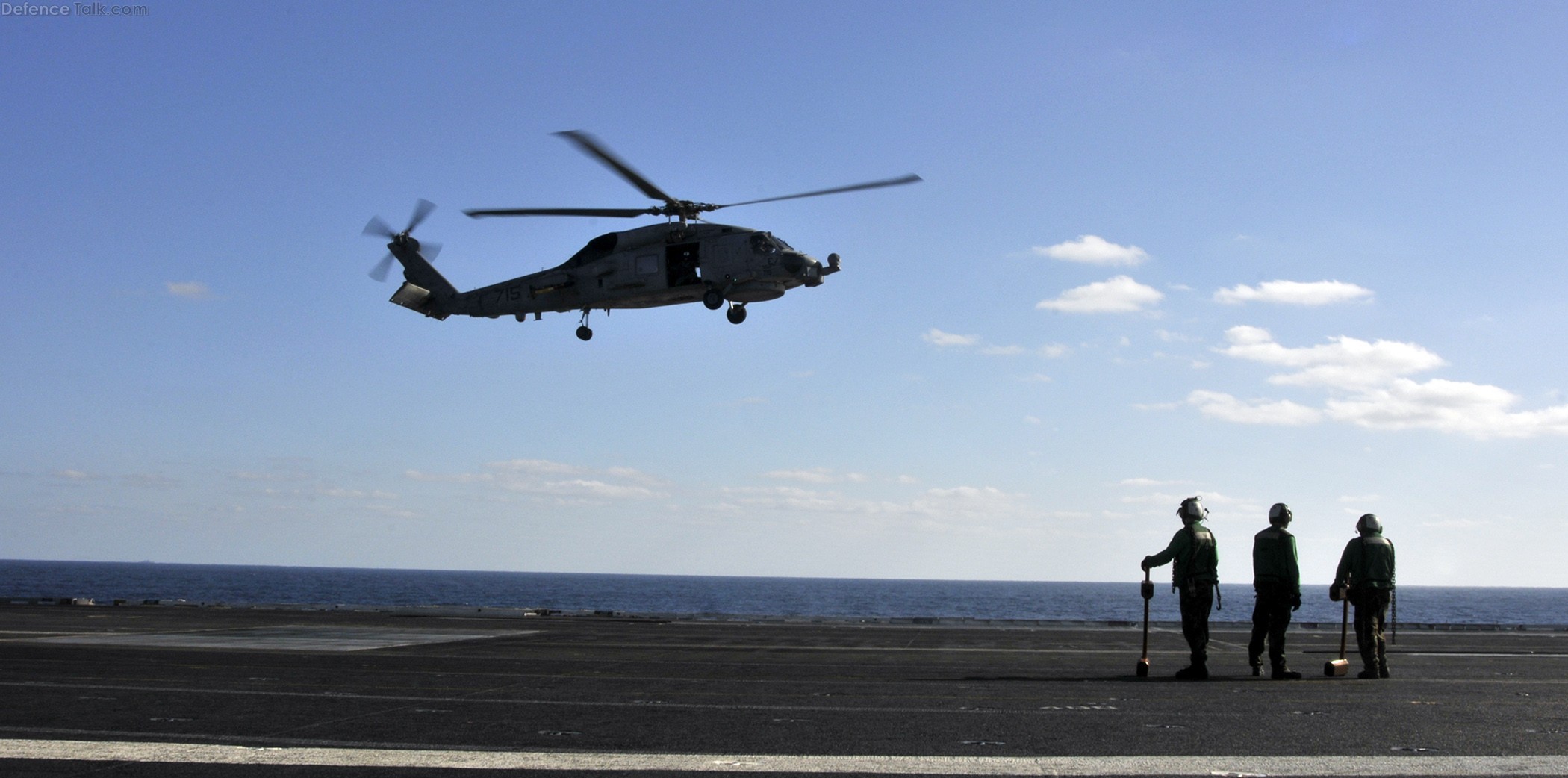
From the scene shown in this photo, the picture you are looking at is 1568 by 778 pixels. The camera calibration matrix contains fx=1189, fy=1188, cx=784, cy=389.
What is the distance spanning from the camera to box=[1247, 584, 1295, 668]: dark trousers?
46.7 feet

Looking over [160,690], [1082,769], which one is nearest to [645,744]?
[1082,769]

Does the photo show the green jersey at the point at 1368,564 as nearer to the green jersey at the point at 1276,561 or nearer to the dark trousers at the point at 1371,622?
the dark trousers at the point at 1371,622

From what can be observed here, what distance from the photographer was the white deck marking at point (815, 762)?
25.1 ft

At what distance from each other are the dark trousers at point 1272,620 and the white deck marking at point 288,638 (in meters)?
13.1

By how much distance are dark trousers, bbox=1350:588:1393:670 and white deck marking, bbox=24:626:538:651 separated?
46.9ft

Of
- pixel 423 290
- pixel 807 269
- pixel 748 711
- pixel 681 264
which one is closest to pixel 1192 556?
pixel 748 711

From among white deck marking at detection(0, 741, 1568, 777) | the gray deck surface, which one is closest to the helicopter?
the gray deck surface

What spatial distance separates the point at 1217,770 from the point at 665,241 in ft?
75.4

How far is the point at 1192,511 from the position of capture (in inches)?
574

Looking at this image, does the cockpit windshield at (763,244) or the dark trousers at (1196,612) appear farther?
the cockpit windshield at (763,244)

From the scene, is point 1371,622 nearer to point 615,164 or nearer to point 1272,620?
point 1272,620

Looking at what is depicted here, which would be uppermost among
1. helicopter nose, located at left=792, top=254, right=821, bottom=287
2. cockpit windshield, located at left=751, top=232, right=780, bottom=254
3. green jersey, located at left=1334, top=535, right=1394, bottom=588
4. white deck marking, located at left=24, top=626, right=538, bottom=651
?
cockpit windshield, located at left=751, top=232, right=780, bottom=254

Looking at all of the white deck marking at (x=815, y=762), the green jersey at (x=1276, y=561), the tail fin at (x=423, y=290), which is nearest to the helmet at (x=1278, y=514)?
the green jersey at (x=1276, y=561)

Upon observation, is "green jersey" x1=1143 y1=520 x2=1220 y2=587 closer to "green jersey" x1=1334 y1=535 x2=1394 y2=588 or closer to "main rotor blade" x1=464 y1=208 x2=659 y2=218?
"green jersey" x1=1334 y1=535 x2=1394 y2=588
